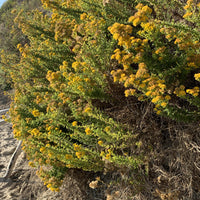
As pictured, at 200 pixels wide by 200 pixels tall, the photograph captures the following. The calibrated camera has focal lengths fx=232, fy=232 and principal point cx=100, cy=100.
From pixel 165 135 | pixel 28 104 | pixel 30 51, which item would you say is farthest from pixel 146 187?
pixel 30 51

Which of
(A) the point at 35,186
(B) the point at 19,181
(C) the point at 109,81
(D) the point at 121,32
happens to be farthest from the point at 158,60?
(B) the point at 19,181

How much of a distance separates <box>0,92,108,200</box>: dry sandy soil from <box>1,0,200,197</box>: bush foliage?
0.78 feet

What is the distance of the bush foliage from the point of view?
2.13m

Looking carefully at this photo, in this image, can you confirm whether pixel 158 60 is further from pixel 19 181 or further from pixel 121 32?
pixel 19 181

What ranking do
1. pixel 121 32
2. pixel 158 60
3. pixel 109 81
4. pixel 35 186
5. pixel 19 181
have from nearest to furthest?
pixel 121 32 → pixel 158 60 → pixel 109 81 → pixel 35 186 → pixel 19 181

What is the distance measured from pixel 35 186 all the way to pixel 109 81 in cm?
191

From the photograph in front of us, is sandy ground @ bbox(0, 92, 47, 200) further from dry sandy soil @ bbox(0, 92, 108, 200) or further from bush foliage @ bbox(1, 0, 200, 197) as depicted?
bush foliage @ bbox(1, 0, 200, 197)

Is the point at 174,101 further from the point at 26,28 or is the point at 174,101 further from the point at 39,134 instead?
the point at 26,28

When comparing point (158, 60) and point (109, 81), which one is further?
point (109, 81)

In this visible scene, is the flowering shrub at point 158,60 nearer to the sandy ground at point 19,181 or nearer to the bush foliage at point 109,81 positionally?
the bush foliage at point 109,81

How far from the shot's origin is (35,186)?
11.2ft

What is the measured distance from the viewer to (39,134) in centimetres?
284

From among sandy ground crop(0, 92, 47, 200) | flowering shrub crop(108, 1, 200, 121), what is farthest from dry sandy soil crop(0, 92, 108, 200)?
flowering shrub crop(108, 1, 200, 121)

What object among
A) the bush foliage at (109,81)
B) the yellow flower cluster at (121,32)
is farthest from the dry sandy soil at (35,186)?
the yellow flower cluster at (121,32)
